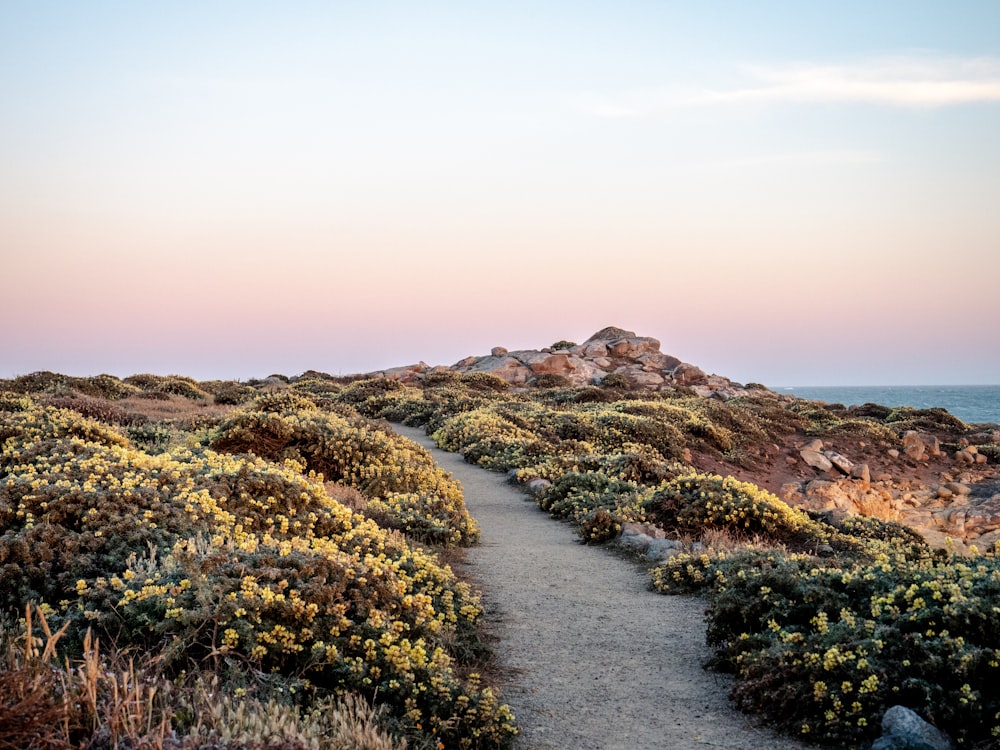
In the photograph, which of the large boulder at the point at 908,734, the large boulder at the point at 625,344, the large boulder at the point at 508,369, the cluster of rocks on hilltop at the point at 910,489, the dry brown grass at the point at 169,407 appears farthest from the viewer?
the large boulder at the point at 625,344

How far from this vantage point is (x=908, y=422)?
117 feet

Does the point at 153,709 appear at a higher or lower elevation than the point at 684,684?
higher

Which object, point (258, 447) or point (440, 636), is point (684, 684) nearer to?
point (440, 636)

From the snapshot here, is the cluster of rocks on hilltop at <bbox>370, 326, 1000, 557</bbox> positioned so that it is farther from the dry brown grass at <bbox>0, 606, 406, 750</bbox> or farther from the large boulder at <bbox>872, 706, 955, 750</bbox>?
the dry brown grass at <bbox>0, 606, 406, 750</bbox>

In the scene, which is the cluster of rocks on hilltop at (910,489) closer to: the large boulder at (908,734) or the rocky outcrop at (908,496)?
the rocky outcrop at (908,496)

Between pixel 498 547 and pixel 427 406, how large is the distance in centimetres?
1955

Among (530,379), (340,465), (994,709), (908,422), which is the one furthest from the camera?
(530,379)

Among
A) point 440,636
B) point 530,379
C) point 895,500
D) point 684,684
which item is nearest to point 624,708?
point 684,684

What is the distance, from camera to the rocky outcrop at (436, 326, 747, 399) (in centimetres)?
5109

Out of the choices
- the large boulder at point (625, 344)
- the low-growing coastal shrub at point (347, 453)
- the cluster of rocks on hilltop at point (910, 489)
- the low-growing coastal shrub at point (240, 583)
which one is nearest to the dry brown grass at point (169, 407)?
the low-growing coastal shrub at point (347, 453)

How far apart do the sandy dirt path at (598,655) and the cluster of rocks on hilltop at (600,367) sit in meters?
38.6

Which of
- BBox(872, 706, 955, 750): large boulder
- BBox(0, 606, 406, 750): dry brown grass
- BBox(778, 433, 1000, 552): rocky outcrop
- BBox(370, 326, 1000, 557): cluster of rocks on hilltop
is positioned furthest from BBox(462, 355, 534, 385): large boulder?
BBox(0, 606, 406, 750): dry brown grass

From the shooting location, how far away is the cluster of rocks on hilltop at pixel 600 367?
168 ft

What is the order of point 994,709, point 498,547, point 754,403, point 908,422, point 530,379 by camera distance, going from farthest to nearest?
point 530,379 < point 754,403 < point 908,422 < point 498,547 < point 994,709
